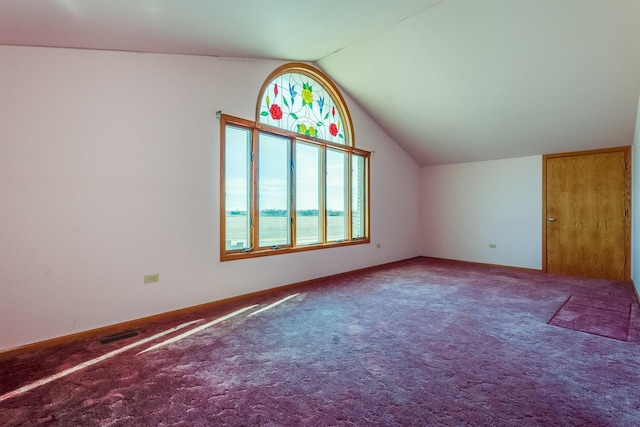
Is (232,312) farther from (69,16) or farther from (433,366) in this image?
(69,16)

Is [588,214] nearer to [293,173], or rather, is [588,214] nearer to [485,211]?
[485,211]

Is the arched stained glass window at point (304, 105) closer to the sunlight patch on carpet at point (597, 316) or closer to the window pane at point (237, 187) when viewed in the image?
the window pane at point (237, 187)

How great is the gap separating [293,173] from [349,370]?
121 inches

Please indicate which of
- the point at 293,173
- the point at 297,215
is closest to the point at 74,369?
the point at 297,215

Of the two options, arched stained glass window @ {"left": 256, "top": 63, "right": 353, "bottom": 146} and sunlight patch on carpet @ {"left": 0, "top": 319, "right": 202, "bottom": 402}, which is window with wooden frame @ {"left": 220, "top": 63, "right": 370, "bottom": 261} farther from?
sunlight patch on carpet @ {"left": 0, "top": 319, "right": 202, "bottom": 402}

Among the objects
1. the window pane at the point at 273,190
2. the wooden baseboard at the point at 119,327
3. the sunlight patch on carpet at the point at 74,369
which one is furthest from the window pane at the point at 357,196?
the sunlight patch on carpet at the point at 74,369

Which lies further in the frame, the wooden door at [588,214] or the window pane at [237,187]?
the wooden door at [588,214]

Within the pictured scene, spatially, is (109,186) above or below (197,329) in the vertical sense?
above

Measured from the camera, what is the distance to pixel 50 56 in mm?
2611

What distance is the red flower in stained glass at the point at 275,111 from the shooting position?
14.6ft

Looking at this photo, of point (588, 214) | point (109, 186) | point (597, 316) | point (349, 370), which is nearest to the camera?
point (349, 370)

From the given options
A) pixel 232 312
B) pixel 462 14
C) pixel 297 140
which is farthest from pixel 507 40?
pixel 232 312

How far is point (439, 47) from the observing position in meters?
4.03

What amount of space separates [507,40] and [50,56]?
4647 millimetres
